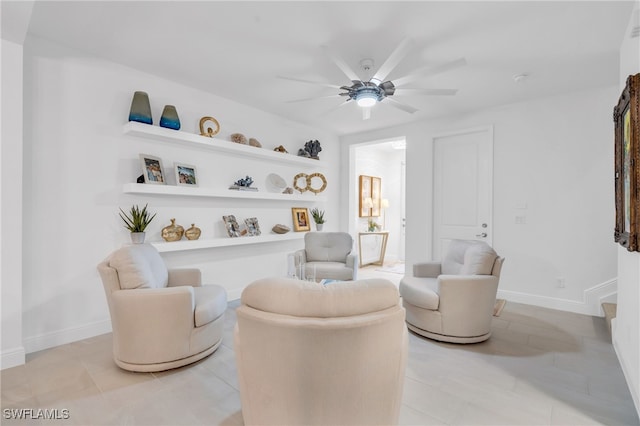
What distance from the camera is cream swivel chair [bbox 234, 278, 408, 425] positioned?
1225 mm

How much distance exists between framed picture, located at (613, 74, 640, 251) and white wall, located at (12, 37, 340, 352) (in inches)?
152

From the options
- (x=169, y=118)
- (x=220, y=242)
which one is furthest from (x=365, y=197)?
(x=169, y=118)

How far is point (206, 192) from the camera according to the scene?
3670mm

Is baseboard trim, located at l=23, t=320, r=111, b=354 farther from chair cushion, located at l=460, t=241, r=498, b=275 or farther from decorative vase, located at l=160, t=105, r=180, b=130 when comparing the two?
chair cushion, located at l=460, t=241, r=498, b=275

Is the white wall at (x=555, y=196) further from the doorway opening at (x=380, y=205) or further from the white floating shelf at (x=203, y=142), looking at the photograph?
the white floating shelf at (x=203, y=142)

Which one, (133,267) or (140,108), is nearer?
(133,267)

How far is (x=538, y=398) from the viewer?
6.44ft

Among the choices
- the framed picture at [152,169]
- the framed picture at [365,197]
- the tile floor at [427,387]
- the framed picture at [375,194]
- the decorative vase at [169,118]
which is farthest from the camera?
the framed picture at [375,194]

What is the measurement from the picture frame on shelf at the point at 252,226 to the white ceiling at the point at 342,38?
173cm

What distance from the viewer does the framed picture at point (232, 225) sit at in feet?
13.2

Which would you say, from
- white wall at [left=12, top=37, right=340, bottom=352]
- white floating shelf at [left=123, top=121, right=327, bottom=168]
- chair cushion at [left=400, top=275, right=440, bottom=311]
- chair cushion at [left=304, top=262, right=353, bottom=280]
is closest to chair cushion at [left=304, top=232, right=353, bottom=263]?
chair cushion at [left=304, top=262, right=353, bottom=280]

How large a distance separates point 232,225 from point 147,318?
195 centimetres

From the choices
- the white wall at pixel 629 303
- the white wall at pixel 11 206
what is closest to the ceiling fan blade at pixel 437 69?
the white wall at pixel 629 303

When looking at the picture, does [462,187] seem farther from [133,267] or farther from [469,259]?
[133,267]
